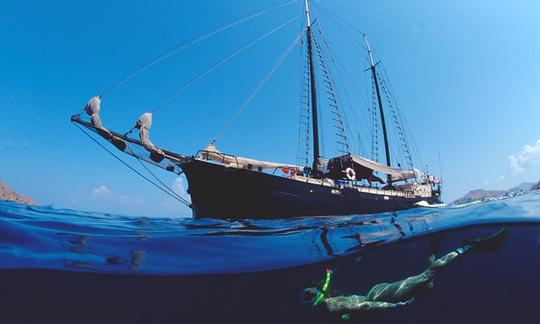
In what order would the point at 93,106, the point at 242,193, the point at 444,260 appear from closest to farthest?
1. the point at 444,260
2. the point at 93,106
3. the point at 242,193

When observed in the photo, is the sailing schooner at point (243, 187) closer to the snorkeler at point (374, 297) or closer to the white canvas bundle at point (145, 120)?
the white canvas bundle at point (145, 120)

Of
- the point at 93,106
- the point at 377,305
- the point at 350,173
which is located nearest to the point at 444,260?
the point at 377,305

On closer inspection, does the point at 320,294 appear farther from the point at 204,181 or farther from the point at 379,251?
the point at 204,181

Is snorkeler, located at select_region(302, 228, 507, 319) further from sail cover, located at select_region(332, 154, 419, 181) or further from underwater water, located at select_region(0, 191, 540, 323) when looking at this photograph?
sail cover, located at select_region(332, 154, 419, 181)

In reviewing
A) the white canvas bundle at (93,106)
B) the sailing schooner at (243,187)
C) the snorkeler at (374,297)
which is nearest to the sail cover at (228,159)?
the sailing schooner at (243,187)

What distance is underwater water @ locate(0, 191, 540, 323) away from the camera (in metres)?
5.98

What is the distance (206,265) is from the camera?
7.11m

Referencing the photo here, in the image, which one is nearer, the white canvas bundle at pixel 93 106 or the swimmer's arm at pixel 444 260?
the swimmer's arm at pixel 444 260

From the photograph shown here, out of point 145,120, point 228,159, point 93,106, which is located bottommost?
point 228,159

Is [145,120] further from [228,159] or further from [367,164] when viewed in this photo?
[367,164]

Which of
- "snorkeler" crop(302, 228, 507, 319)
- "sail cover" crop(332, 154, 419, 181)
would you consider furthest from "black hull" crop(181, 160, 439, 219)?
"snorkeler" crop(302, 228, 507, 319)

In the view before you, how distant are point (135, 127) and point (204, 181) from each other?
475 cm

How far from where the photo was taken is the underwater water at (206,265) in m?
5.98

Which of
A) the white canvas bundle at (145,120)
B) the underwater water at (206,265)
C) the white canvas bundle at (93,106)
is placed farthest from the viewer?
the white canvas bundle at (145,120)
